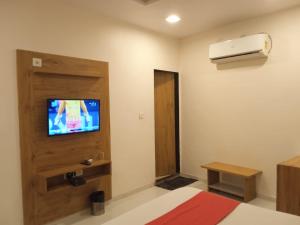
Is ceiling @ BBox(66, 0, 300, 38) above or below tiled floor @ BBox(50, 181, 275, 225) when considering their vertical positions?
above

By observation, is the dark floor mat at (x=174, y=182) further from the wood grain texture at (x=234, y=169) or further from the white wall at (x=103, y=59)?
the wood grain texture at (x=234, y=169)

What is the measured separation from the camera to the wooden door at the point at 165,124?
4387mm

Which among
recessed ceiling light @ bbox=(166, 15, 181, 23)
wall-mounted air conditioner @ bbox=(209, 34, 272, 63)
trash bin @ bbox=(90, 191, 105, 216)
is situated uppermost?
recessed ceiling light @ bbox=(166, 15, 181, 23)

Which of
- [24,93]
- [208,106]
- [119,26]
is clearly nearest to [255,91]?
[208,106]

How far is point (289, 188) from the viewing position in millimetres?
2729

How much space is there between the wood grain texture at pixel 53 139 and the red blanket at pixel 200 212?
56.3 inches

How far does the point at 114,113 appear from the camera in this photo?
3.45 m

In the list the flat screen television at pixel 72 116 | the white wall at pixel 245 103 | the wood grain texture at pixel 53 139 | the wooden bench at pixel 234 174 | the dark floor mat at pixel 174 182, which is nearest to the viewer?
the wood grain texture at pixel 53 139

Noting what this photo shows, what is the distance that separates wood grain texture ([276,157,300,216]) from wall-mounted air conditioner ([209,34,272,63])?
1.53 meters

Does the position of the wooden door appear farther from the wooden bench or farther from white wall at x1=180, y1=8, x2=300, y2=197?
the wooden bench

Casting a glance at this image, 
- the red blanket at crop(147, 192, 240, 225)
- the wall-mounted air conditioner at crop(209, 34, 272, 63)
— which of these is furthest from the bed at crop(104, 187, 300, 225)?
the wall-mounted air conditioner at crop(209, 34, 272, 63)

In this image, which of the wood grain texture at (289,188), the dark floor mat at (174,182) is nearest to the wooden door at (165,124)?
the dark floor mat at (174,182)

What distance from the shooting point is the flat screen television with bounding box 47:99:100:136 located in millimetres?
2686

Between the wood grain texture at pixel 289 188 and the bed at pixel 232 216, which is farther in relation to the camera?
the wood grain texture at pixel 289 188
